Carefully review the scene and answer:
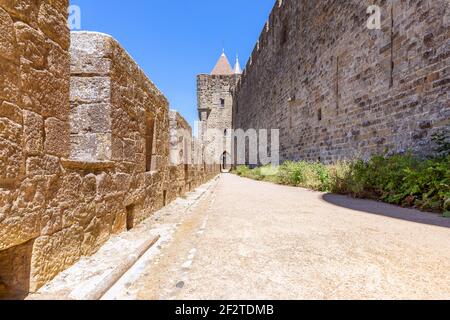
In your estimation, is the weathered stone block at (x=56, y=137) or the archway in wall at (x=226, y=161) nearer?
the weathered stone block at (x=56, y=137)

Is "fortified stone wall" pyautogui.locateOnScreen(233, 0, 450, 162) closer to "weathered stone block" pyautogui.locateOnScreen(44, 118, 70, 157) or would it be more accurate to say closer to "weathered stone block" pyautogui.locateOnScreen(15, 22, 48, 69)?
"weathered stone block" pyautogui.locateOnScreen(44, 118, 70, 157)

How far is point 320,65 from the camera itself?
33.0ft

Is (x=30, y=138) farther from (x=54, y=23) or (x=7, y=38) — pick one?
(x=54, y=23)

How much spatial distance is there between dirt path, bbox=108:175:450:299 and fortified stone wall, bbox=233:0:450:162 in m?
3.04

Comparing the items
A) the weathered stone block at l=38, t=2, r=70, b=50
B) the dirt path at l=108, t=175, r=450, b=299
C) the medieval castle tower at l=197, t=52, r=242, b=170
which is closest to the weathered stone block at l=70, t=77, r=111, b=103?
the weathered stone block at l=38, t=2, r=70, b=50

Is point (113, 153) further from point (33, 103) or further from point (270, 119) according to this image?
point (270, 119)

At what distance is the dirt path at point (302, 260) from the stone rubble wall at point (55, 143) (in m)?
0.55

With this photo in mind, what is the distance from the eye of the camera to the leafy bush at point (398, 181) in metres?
4.15

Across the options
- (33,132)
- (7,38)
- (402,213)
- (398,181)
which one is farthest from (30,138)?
(398,181)

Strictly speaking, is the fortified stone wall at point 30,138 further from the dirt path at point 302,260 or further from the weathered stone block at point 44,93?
the dirt path at point 302,260

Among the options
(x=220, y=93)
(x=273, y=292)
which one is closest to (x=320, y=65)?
(x=273, y=292)

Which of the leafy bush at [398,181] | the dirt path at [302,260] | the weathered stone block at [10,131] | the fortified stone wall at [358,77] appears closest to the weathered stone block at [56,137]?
the weathered stone block at [10,131]

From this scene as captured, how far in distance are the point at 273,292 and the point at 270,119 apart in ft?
52.9
